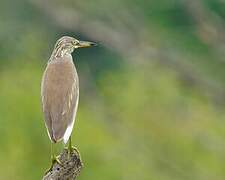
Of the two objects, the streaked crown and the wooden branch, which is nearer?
the wooden branch

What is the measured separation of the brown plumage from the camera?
7785 millimetres

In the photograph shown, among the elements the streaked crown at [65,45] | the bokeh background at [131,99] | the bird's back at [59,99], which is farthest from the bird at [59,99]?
the bokeh background at [131,99]

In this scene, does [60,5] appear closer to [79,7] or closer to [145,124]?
[79,7]

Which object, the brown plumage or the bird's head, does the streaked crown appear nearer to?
the bird's head

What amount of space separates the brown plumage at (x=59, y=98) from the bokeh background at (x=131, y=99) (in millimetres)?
7228

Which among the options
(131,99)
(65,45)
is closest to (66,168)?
(65,45)

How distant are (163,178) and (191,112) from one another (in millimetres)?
1510

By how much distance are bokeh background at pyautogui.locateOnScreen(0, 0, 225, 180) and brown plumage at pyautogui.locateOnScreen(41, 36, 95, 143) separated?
23.7 ft

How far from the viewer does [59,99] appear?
7.96m

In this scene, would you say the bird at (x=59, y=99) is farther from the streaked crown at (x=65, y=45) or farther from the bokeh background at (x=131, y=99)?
the bokeh background at (x=131, y=99)

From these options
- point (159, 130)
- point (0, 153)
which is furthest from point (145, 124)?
point (0, 153)

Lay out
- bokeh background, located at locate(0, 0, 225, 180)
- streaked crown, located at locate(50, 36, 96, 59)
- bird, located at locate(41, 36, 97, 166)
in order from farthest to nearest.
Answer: bokeh background, located at locate(0, 0, 225, 180) → streaked crown, located at locate(50, 36, 96, 59) → bird, located at locate(41, 36, 97, 166)

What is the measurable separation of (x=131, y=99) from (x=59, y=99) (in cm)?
1827

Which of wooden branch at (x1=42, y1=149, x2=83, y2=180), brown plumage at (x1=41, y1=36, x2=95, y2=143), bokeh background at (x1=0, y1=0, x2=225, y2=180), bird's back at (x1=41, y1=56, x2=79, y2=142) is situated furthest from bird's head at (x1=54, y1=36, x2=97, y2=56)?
bokeh background at (x1=0, y1=0, x2=225, y2=180)
